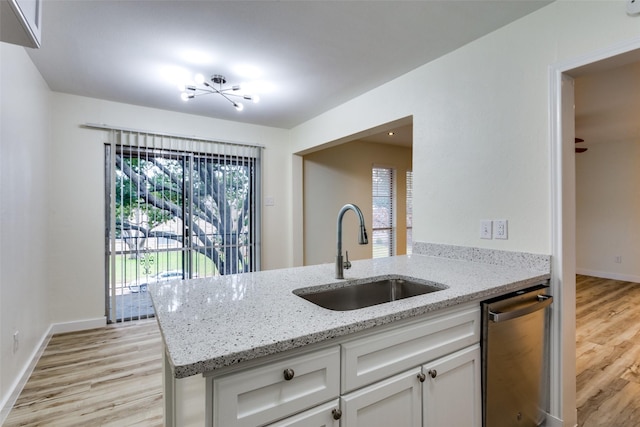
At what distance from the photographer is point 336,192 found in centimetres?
502

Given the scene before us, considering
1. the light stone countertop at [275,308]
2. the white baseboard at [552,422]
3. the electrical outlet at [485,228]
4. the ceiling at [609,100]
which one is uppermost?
the ceiling at [609,100]

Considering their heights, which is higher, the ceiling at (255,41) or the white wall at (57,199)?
the ceiling at (255,41)

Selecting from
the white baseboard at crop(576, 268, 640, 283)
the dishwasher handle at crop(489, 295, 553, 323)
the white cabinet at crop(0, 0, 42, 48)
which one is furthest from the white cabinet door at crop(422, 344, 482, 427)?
the white baseboard at crop(576, 268, 640, 283)

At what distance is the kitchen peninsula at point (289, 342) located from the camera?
815mm

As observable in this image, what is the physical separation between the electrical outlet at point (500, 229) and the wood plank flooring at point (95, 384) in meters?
2.34

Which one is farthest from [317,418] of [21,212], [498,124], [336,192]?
[336,192]

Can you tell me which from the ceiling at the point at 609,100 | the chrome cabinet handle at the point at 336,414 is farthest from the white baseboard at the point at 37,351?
the ceiling at the point at 609,100

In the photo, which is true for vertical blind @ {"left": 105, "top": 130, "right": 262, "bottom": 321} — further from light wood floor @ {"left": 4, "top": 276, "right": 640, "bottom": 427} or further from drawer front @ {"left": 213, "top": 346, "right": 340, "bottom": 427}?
drawer front @ {"left": 213, "top": 346, "right": 340, "bottom": 427}

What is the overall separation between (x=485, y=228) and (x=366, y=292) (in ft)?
3.16

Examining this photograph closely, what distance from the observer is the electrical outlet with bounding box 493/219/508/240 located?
194 cm

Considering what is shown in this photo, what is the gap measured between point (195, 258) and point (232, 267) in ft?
1.60

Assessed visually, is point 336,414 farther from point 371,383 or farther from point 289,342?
point 289,342

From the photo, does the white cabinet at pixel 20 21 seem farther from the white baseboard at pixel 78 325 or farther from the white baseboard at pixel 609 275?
the white baseboard at pixel 609 275

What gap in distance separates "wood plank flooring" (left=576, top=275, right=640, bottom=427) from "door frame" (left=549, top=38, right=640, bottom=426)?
0.33 metres
